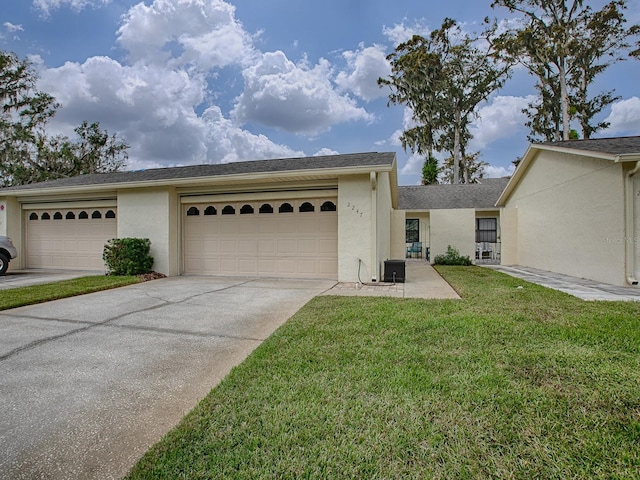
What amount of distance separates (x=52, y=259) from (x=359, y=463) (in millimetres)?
13490

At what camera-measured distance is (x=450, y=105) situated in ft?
82.9

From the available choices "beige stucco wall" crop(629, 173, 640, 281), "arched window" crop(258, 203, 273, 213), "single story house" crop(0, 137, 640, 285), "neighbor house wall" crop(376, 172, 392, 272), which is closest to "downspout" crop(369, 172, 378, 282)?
"single story house" crop(0, 137, 640, 285)

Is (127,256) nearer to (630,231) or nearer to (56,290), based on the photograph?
(56,290)

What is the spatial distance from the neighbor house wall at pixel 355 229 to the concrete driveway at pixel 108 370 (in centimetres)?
232

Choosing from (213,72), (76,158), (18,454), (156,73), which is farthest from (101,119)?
(18,454)

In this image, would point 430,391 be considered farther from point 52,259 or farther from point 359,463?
point 52,259

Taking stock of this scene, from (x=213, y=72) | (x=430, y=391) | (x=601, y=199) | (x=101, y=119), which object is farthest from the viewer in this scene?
(x=101, y=119)

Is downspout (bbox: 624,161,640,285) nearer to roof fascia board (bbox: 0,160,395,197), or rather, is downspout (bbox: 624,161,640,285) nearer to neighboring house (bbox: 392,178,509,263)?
roof fascia board (bbox: 0,160,395,197)

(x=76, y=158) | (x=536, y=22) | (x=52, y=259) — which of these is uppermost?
(x=536, y=22)

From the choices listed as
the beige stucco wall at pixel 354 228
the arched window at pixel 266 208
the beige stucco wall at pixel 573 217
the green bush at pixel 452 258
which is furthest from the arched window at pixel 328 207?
the green bush at pixel 452 258

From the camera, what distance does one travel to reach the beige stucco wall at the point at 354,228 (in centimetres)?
805

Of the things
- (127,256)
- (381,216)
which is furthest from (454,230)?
(127,256)

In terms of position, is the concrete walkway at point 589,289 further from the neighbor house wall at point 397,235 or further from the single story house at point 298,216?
the neighbor house wall at point 397,235

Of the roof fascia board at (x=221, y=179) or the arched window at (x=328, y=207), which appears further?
the arched window at (x=328, y=207)
